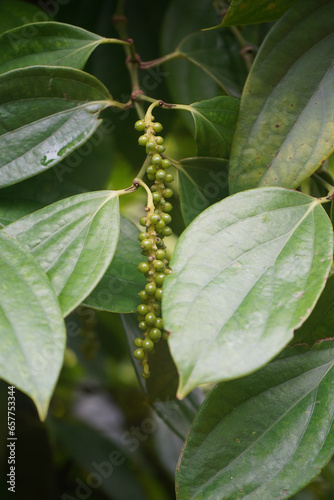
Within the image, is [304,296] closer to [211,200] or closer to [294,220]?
[294,220]

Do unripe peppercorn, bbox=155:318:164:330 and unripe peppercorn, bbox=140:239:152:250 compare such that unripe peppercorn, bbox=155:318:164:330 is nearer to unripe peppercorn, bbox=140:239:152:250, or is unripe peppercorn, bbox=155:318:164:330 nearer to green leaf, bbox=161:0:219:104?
unripe peppercorn, bbox=140:239:152:250

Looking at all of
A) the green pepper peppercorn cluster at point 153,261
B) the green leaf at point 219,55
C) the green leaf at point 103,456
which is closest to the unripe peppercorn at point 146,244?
the green pepper peppercorn cluster at point 153,261

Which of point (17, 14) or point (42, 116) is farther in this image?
point (17, 14)

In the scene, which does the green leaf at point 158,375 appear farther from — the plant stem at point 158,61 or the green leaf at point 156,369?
the plant stem at point 158,61

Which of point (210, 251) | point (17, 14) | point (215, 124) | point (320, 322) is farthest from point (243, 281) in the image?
point (17, 14)

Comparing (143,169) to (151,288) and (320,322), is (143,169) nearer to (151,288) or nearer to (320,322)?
(151,288)

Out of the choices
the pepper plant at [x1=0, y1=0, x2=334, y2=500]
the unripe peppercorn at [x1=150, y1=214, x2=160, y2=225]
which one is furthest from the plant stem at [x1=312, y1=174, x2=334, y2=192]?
the unripe peppercorn at [x1=150, y1=214, x2=160, y2=225]
